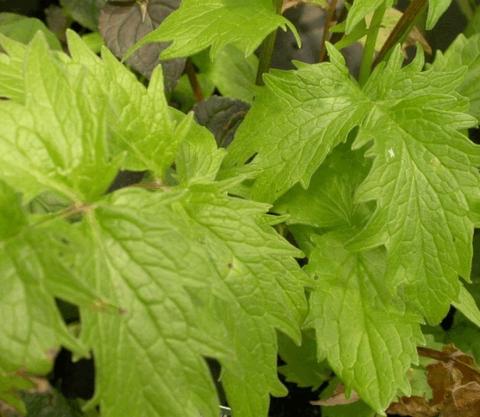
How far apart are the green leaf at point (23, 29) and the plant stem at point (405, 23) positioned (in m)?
0.55

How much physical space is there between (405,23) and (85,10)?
0.56m

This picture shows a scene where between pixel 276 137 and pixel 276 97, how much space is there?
0.22 feet

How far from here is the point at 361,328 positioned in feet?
2.82

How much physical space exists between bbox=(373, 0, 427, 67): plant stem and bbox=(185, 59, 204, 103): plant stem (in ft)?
1.09

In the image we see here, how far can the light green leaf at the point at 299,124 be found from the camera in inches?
33.3

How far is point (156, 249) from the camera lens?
1.84 feet

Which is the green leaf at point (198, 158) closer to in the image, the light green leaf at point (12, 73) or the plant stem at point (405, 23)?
the light green leaf at point (12, 73)

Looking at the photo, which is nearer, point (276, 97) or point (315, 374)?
point (276, 97)

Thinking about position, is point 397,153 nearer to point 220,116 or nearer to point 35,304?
point 220,116

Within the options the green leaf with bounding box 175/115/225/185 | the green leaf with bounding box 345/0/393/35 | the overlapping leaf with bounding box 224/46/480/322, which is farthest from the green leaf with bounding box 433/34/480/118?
the green leaf with bounding box 175/115/225/185

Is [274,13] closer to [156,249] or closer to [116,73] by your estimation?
[116,73]

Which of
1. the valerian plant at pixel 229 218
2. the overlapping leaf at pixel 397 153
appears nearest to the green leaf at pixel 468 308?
the valerian plant at pixel 229 218

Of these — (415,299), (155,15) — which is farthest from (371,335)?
(155,15)

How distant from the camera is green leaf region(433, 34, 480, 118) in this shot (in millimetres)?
1019
